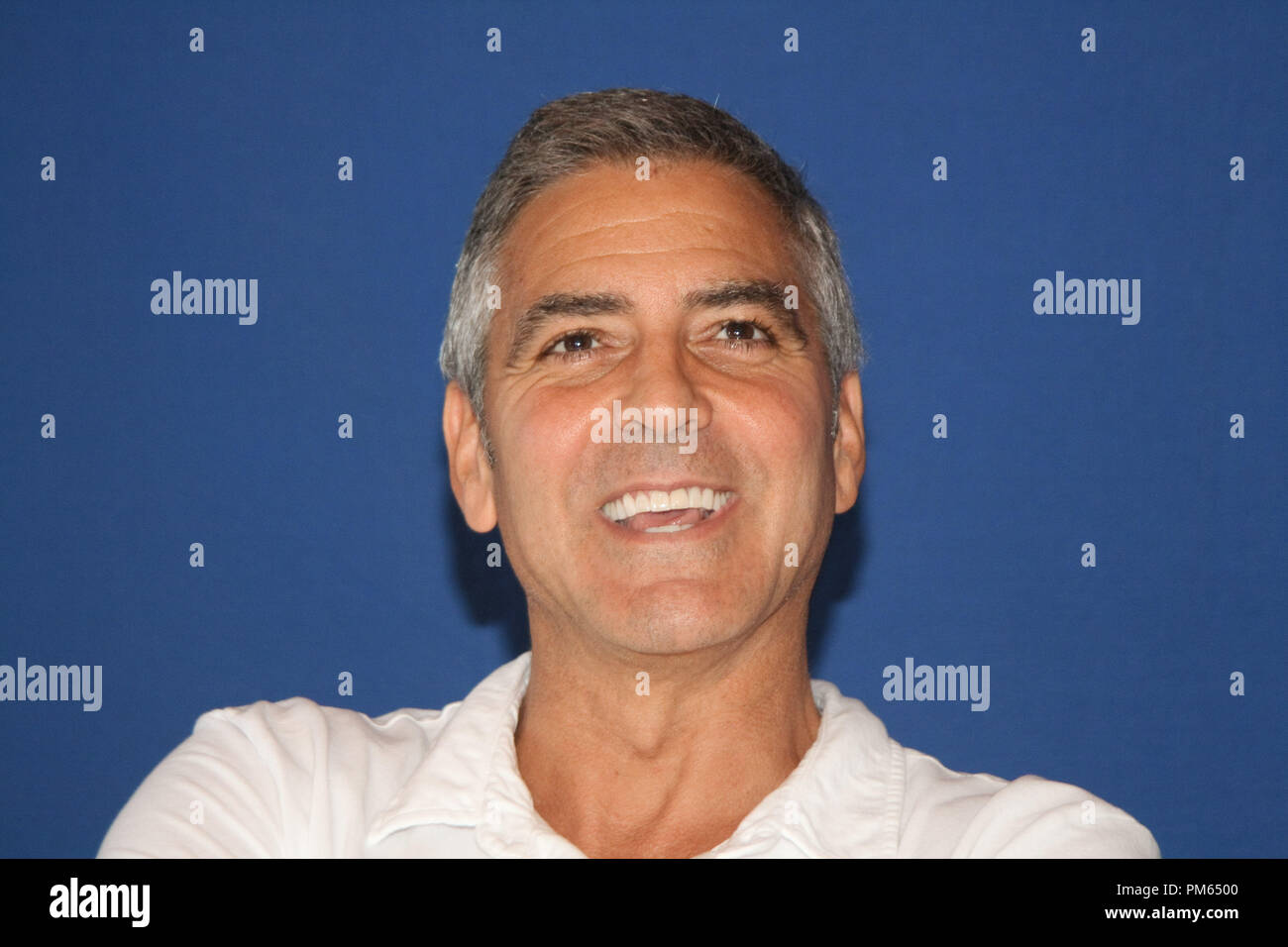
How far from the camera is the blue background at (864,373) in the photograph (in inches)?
78.1

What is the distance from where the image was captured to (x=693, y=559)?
52.7 inches

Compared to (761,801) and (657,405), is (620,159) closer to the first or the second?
(657,405)

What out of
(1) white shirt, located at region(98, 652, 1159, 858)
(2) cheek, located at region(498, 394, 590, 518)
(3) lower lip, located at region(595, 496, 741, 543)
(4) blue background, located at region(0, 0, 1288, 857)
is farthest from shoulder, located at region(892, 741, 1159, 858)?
(4) blue background, located at region(0, 0, 1288, 857)

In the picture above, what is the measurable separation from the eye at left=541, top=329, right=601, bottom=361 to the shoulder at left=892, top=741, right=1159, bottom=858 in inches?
23.0

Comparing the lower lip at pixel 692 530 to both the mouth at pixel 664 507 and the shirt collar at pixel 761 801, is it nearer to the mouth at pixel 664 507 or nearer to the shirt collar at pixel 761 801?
the mouth at pixel 664 507

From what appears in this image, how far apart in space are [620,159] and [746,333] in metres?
0.25

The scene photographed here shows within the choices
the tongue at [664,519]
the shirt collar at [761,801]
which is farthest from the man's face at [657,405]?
the shirt collar at [761,801]

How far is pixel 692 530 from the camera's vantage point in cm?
134

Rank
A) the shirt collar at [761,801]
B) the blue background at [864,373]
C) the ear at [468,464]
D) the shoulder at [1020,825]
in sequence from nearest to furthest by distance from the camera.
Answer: the shoulder at [1020,825], the shirt collar at [761,801], the ear at [468,464], the blue background at [864,373]

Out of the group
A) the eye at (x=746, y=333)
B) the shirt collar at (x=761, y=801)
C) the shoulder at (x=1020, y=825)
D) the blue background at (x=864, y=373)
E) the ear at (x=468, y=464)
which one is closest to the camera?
the shoulder at (x=1020, y=825)

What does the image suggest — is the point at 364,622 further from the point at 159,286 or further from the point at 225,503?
the point at 159,286

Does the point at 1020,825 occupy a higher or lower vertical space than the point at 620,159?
lower

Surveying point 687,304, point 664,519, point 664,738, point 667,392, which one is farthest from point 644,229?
point 664,738

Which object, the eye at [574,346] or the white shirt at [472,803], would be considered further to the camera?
the eye at [574,346]
